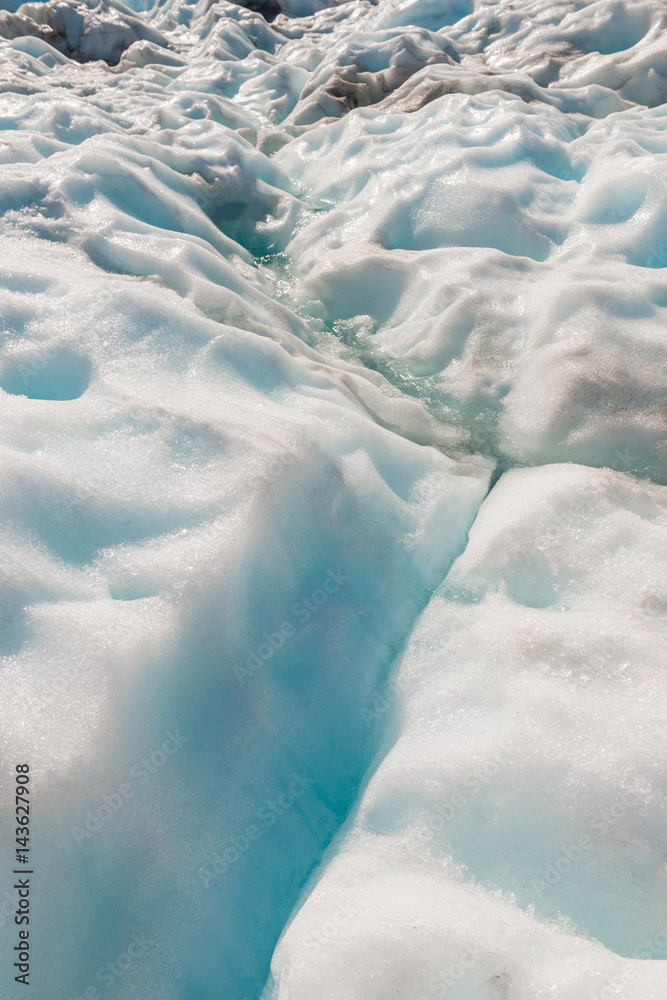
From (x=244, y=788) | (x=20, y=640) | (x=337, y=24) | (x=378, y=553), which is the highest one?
(x=337, y=24)

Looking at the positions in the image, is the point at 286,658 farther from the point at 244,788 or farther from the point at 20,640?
the point at 20,640

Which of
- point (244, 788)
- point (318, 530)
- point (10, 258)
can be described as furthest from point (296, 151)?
point (244, 788)

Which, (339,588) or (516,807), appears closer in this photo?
(516,807)

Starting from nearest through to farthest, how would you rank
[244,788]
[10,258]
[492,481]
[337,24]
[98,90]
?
[244,788] → [492,481] → [10,258] → [98,90] → [337,24]

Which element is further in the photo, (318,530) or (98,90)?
(98,90)

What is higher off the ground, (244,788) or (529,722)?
(529,722)

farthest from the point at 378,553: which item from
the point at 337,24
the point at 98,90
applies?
the point at 337,24

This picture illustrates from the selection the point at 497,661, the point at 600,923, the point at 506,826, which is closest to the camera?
the point at 600,923
